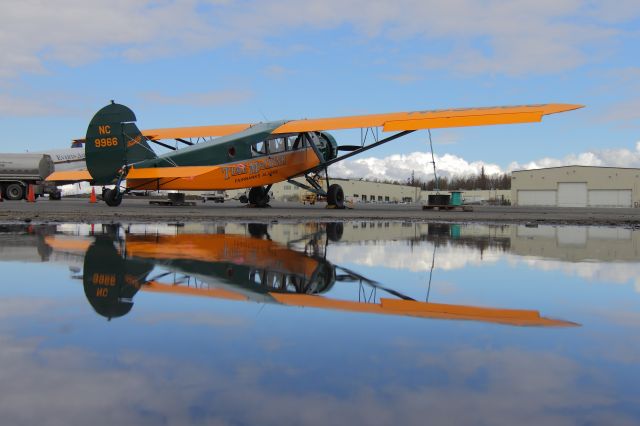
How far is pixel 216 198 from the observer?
177ft

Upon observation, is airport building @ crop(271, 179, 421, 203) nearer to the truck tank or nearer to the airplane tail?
the truck tank

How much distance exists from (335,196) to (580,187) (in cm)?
5458

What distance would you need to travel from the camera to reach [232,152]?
70.8ft

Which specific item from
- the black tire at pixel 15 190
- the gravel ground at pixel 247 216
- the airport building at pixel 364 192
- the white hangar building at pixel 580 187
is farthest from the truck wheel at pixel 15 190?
the airport building at pixel 364 192

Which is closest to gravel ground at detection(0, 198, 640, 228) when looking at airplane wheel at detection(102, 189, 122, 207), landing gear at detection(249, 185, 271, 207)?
airplane wheel at detection(102, 189, 122, 207)

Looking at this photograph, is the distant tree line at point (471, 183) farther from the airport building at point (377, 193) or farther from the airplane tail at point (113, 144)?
the airplane tail at point (113, 144)

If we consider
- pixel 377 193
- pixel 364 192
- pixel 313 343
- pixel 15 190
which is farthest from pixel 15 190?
pixel 377 193

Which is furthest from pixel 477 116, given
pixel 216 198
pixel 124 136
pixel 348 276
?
pixel 216 198

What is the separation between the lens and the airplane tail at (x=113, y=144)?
71.8 feet

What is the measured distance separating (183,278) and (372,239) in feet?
17.3

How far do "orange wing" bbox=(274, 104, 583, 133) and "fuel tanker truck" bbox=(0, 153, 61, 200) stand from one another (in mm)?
20530

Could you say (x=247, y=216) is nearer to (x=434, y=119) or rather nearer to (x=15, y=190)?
(x=434, y=119)

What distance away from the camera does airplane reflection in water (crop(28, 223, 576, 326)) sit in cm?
380

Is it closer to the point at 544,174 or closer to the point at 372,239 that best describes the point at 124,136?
the point at 372,239
